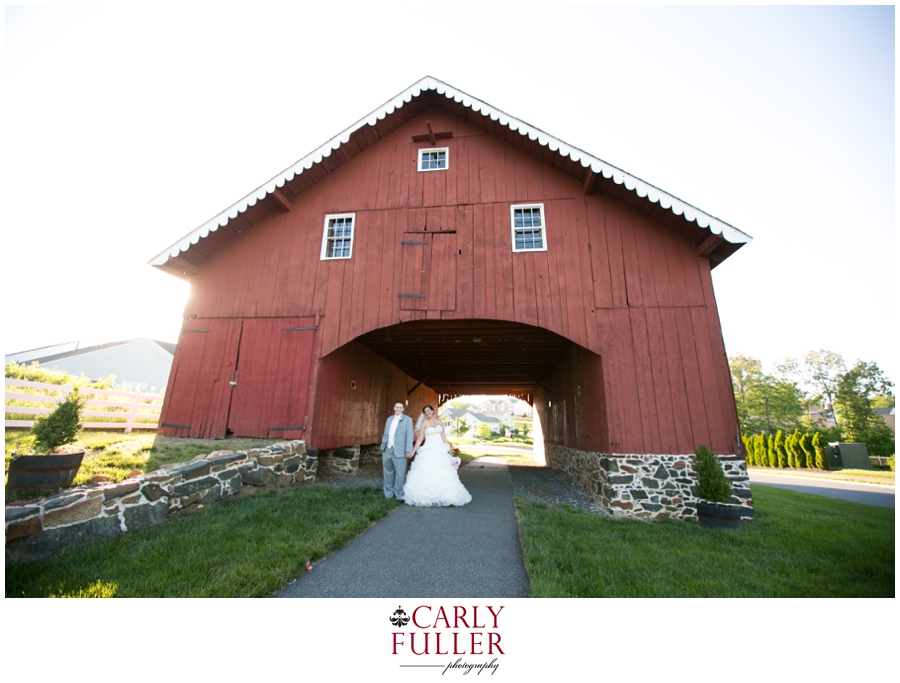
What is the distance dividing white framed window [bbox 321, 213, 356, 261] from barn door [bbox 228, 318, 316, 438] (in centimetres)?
186

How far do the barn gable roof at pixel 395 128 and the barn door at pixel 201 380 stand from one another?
2.00 meters

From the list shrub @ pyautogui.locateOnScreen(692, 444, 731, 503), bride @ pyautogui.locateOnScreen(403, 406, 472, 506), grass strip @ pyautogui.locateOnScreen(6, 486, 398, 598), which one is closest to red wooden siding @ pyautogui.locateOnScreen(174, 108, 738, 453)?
shrub @ pyautogui.locateOnScreen(692, 444, 731, 503)

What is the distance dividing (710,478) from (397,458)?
5.70 metres

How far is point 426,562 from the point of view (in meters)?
3.98

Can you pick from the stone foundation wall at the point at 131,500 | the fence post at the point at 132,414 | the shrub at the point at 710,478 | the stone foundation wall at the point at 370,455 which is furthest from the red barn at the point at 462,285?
the fence post at the point at 132,414

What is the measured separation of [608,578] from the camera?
3.61 meters

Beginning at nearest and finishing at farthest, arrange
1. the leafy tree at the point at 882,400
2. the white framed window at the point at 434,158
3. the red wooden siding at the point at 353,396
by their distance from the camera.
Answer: the red wooden siding at the point at 353,396 < the white framed window at the point at 434,158 < the leafy tree at the point at 882,400

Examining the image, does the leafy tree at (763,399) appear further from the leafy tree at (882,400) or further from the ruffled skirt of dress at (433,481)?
the ruffled skirt of dress at (433,481)

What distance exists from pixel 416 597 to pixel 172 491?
149 inches

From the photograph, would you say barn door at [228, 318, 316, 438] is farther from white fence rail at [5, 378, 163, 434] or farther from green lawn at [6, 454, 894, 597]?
white fence rail at [5, 378, 163, 434]

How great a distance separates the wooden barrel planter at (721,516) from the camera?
6199mm

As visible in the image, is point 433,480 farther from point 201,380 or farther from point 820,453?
point 820,453

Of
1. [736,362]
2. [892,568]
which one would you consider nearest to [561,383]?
[892,568]
